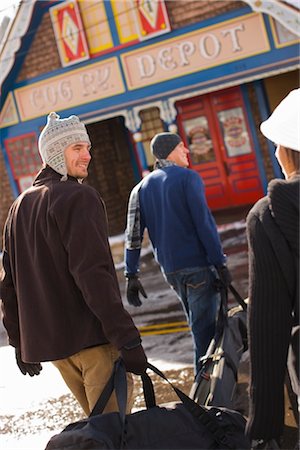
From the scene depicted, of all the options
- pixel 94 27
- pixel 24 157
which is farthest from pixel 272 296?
pixel 24 157

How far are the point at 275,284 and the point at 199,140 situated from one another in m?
14.3

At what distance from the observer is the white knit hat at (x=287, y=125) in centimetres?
251

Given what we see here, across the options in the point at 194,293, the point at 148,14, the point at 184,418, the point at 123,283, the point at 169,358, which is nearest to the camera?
the point at 184,418

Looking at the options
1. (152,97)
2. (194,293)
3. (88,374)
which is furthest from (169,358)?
(152,97)

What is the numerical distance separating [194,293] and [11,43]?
12.3 meters

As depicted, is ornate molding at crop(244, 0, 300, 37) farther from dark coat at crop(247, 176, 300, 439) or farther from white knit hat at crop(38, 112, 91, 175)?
dark coat at crop(247, 176, 300, 439)

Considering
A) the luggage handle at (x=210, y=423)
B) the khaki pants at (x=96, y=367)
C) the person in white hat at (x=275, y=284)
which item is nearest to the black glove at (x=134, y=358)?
the khaki pants at (x=96, y=367)

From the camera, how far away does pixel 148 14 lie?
554 inches

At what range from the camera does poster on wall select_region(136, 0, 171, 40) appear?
13891 mm

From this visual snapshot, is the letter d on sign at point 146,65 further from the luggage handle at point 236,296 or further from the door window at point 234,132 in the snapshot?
the luggage handle at point 236,296

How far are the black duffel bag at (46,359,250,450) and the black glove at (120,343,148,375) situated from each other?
25 centimetres

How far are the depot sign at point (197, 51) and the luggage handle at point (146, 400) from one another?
1069 centimetres

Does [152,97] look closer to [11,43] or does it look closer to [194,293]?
[11,43]

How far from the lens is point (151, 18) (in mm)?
14078
